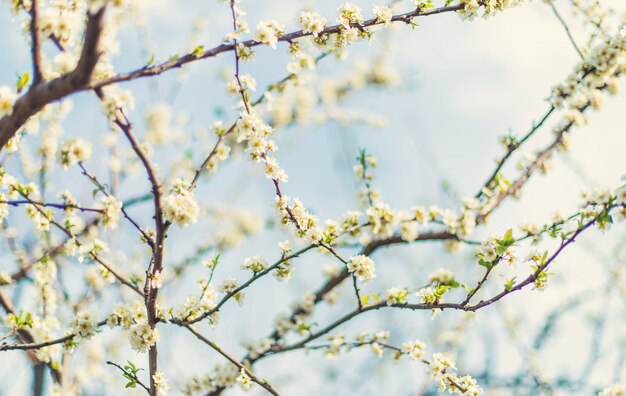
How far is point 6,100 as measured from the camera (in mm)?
2559

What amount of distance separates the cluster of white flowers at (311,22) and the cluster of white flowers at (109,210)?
4.75ft

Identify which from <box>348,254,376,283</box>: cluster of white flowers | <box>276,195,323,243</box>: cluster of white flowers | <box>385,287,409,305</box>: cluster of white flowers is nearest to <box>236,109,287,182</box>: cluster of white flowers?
<box>276,195,323,243</box>: cluster of white flowers

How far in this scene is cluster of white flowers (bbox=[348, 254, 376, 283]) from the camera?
3500mm

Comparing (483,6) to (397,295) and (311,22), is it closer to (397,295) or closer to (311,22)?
(311,22)

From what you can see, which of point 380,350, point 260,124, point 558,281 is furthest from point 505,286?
point 558,281

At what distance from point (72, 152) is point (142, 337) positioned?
113 cm

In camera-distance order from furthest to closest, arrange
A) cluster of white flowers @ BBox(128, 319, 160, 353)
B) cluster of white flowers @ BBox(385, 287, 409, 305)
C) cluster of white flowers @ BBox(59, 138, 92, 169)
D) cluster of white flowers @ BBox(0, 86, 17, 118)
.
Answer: cluster of white flowers @ BBox(385, 287, 409, 305), cluster of white flowers @ BBox(128, 319, 160, 353), cluster of white flowers @ BBox(59, 138, 92, 169), cluster of white flowers @ BBox(0, 86, 17, 118)

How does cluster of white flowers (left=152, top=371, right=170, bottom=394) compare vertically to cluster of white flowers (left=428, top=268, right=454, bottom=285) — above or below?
below

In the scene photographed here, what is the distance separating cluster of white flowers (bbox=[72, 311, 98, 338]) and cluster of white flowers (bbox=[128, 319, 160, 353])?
1.04 feet

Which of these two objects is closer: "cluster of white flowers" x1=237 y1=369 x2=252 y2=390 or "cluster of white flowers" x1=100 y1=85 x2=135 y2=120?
"cluster of white flowers" x1=100 y1=85 x2=135 y2=120

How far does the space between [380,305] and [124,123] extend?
6.87 ft

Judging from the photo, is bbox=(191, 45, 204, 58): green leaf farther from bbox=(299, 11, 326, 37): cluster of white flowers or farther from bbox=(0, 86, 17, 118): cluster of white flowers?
bbox=(0, 86, 17, 118): cluster of white flowers

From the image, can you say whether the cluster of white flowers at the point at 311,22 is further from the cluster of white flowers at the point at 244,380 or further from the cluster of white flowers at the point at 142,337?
the cluster of white flowers at the point at 244,380

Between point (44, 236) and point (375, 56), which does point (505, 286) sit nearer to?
point (44, 236)
